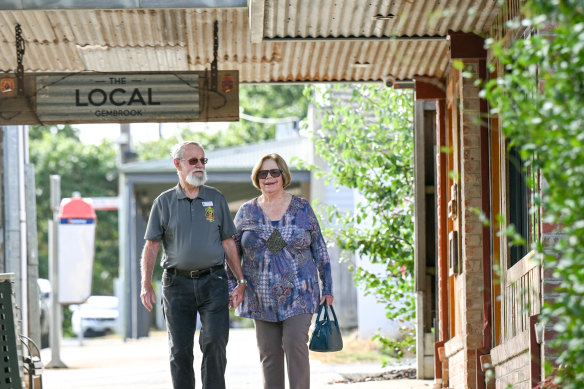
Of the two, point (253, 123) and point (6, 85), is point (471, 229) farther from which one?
point (253, 123)

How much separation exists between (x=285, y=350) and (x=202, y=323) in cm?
59

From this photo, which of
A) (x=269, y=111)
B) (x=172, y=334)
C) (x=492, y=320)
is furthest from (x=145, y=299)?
(x=269, y=111)

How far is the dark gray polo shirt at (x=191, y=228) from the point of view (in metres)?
7.82

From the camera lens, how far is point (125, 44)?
1016cm

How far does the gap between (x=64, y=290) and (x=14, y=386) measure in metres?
11.0

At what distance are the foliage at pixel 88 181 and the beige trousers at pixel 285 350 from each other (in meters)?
42.5

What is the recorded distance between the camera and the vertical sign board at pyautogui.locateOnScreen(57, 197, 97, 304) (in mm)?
18453

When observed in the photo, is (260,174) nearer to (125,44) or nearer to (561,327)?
(125,44)

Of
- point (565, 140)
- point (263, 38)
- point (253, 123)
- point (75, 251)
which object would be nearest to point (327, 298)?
point (263, 38)

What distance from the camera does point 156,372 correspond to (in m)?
13.8

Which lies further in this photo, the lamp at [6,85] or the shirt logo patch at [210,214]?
the lamp at [6,85]

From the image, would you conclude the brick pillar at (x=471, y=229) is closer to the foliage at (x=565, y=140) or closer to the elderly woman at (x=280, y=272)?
the elderly woman at (x=280, y=272)

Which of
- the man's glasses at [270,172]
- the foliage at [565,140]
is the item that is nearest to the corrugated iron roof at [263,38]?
the man's glasses at [270,172]

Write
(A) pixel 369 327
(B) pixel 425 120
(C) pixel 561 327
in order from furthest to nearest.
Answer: (A) pixel 369 327 < (B) pixel 425 120 < (C) pixel 561 327
